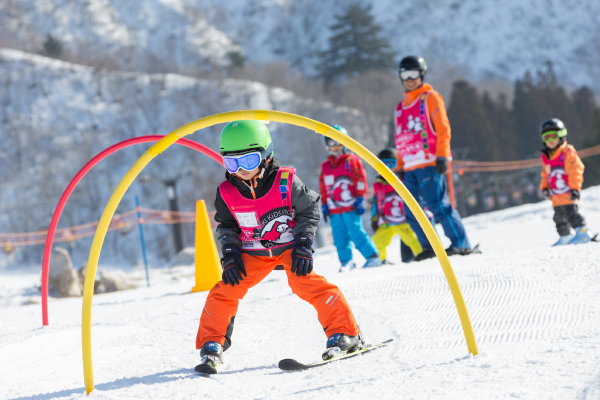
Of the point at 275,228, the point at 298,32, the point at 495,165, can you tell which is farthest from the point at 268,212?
the point at 298,32

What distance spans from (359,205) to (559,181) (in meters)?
2.30

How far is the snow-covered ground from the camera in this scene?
231cm

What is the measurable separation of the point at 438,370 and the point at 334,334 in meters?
0.66

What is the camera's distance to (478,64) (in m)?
55.3

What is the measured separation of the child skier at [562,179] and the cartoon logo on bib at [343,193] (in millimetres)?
2265

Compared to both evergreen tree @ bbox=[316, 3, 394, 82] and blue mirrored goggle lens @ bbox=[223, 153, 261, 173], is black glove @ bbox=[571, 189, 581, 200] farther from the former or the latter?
evergreen tree @ bbox=[316, 3, 394, 82]

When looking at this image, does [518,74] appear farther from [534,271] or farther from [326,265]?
[534,271]

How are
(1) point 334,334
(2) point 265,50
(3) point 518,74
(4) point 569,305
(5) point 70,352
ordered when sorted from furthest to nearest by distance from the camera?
(2) point 265,50 → (3) point 518,74 → (5) point 70,352 → (4) point 569,305 → (1) point 334,334

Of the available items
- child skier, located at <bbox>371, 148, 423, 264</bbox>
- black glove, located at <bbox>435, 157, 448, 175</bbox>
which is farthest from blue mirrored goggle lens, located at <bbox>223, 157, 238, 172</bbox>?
child skier, located at <bbox>371, 148, 423, 264</bbox>

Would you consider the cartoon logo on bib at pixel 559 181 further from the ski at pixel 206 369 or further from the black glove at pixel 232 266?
the ski at pixel 206 369

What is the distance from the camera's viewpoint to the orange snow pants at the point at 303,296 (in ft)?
9.77

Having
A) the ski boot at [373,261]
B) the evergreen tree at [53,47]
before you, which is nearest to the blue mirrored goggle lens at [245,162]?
the ski boot at [373,261]

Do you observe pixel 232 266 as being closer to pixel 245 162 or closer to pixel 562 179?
pixel 245 162

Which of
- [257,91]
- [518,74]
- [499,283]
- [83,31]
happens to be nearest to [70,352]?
[499,283]
